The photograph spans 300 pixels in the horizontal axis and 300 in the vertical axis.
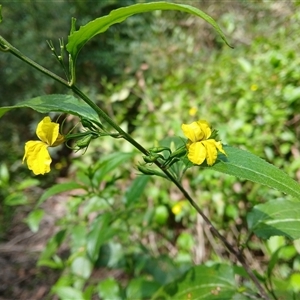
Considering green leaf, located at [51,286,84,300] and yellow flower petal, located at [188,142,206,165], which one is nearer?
yellow flower petal, located at [188,142,206,165]

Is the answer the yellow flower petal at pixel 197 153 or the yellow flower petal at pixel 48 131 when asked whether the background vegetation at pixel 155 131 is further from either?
the yellow flower petal at pixel 48 131

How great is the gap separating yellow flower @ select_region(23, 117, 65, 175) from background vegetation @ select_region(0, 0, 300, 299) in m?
0.41

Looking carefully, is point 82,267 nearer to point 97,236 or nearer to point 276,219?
point 97,236

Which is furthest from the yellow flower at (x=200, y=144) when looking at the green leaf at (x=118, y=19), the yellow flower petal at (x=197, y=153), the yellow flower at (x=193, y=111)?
the yellow flower at (x=193, y=111)

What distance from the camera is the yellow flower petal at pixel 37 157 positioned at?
600 mm

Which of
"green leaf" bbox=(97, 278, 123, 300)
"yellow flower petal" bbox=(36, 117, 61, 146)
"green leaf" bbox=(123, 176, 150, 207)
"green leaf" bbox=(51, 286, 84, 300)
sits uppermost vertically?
"yellow flower petal" bbox=(36, 117, 61, 146)

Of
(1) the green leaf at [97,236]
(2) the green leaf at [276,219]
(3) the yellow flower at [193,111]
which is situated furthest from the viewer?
(3) the yellow flower at [193,111]

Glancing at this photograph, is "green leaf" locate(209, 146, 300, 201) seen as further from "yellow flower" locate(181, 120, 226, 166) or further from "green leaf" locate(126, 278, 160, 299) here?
"green leaf" locate(126, 278, 160, 299)

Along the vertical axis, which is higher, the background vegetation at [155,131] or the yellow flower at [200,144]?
the yellow flower at [200,144]

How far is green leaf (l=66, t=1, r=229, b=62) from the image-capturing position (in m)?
0.51

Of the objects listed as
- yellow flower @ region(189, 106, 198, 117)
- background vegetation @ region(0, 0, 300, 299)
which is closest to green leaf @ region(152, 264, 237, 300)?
background vegetation @ region(0, 0, 300, 299)

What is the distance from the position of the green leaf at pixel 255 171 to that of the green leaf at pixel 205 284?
347 millimetres

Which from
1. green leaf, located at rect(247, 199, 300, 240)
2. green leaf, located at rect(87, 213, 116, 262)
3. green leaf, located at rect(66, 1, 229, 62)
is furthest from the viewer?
green leaf, located at rect(87, 213, 116, 262)

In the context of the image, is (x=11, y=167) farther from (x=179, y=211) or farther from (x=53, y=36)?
(x=179, y=211)
